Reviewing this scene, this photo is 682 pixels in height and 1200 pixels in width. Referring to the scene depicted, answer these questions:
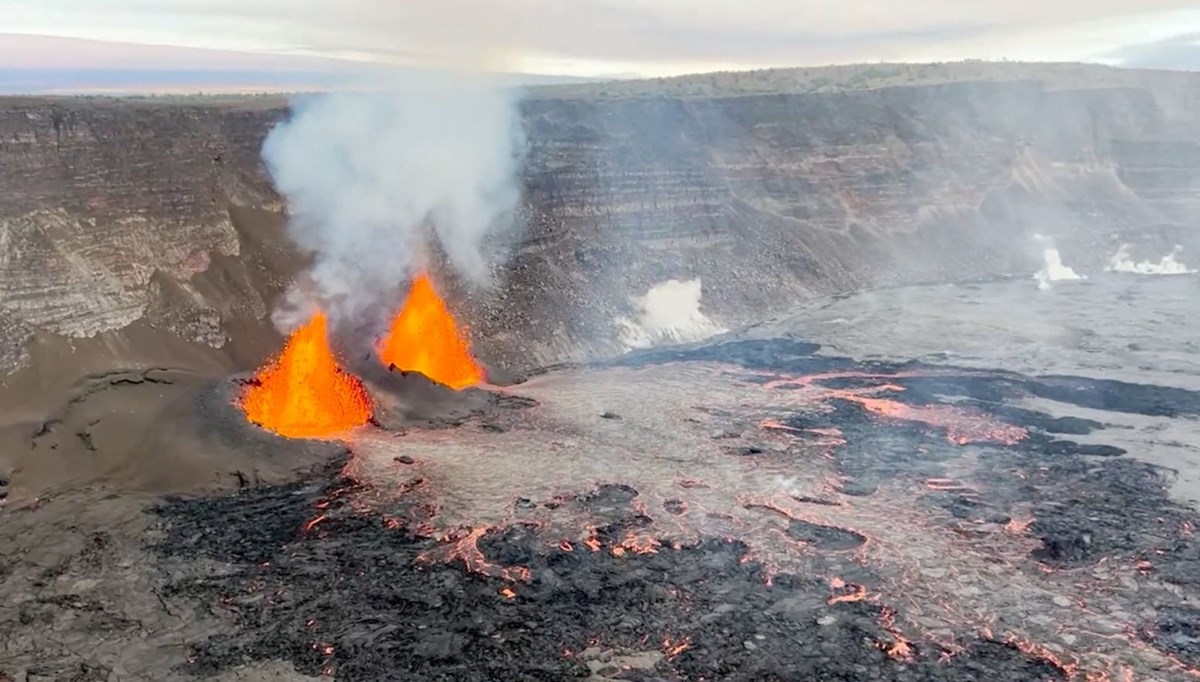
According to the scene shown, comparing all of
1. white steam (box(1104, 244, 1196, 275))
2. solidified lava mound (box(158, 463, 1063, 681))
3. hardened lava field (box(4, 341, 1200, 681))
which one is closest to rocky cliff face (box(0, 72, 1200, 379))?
white steam (box(1104, 244, 1196, 275))

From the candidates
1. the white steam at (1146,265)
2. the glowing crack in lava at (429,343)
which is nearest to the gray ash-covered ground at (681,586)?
the glowing crack in lava at (429,343)

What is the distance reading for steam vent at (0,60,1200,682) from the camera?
1545 cm

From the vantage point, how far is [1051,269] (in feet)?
174

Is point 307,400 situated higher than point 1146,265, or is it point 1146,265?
point 1146,265

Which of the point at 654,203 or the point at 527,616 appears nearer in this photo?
the point at 527,616

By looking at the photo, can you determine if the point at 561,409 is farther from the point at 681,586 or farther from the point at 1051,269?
the point at 1051,269

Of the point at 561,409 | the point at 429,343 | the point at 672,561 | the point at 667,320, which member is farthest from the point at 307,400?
the point at 667,320

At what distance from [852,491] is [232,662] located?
13.8 m

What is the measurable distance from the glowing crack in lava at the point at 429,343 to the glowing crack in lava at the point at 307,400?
292cm

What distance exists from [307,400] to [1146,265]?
1939 inches

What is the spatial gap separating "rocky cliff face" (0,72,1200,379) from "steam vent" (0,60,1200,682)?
0.19 metres

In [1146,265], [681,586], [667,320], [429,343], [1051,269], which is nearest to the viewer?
[681,586]

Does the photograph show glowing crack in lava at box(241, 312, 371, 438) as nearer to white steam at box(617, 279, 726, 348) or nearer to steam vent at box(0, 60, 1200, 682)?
steam vent at box(0, 60, 1200, 682)

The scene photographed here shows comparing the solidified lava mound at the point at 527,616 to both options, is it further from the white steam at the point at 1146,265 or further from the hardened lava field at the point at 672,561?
the white steam at the point at 1146,265
